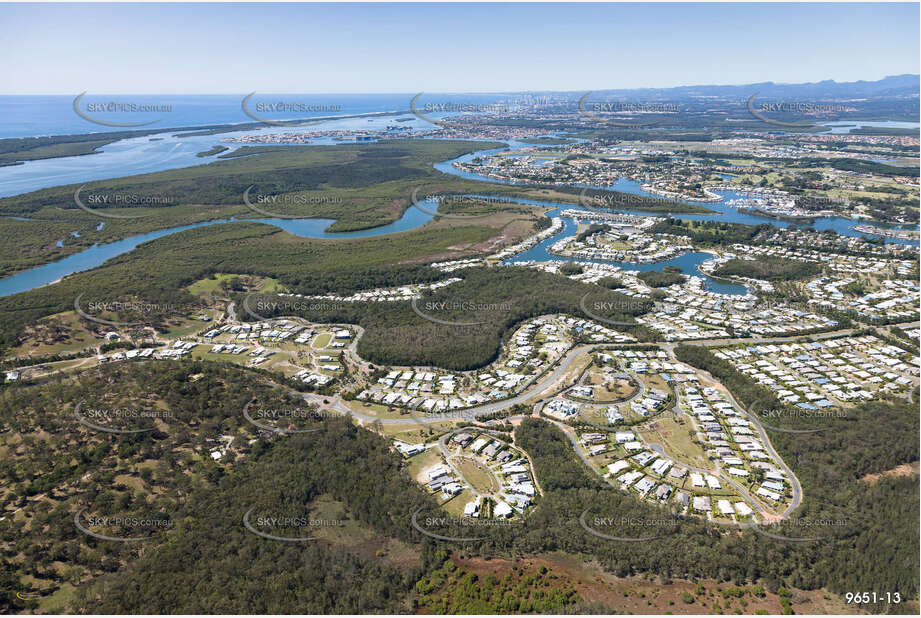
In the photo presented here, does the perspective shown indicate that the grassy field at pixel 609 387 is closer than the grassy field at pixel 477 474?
No

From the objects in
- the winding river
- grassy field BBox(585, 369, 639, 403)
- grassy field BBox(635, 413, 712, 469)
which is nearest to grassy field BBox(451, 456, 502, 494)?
grassy field BBox(635, 413, 712, 469)

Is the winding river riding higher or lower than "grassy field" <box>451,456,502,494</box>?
higher

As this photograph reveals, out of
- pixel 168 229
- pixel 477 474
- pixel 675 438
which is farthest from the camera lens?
pixel 168 229

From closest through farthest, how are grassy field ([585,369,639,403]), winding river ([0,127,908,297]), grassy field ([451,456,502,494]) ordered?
1. grassy field ([451,456,502,494])
2. grassy field ([585,369,639,403])
3. winding river ([0,127,908,297])

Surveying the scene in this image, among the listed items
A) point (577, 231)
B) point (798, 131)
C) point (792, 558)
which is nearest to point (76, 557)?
point (792, 558)

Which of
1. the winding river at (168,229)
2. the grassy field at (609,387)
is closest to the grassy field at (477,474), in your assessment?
the grassy field at (609,387)

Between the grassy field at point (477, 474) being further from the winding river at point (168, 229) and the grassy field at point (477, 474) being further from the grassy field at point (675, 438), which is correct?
the winding river at point (168, 229)

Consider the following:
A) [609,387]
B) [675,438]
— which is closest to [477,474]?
[675,438]

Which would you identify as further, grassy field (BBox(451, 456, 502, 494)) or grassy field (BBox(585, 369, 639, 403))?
grassy field (BBox(585, 369, 639, 403))

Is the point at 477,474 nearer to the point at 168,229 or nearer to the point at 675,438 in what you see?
the point at 675,438

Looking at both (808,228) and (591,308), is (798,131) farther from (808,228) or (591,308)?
(591,308)

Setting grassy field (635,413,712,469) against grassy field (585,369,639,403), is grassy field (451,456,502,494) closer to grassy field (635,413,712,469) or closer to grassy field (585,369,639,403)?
grassy field (635,413,712,469)
